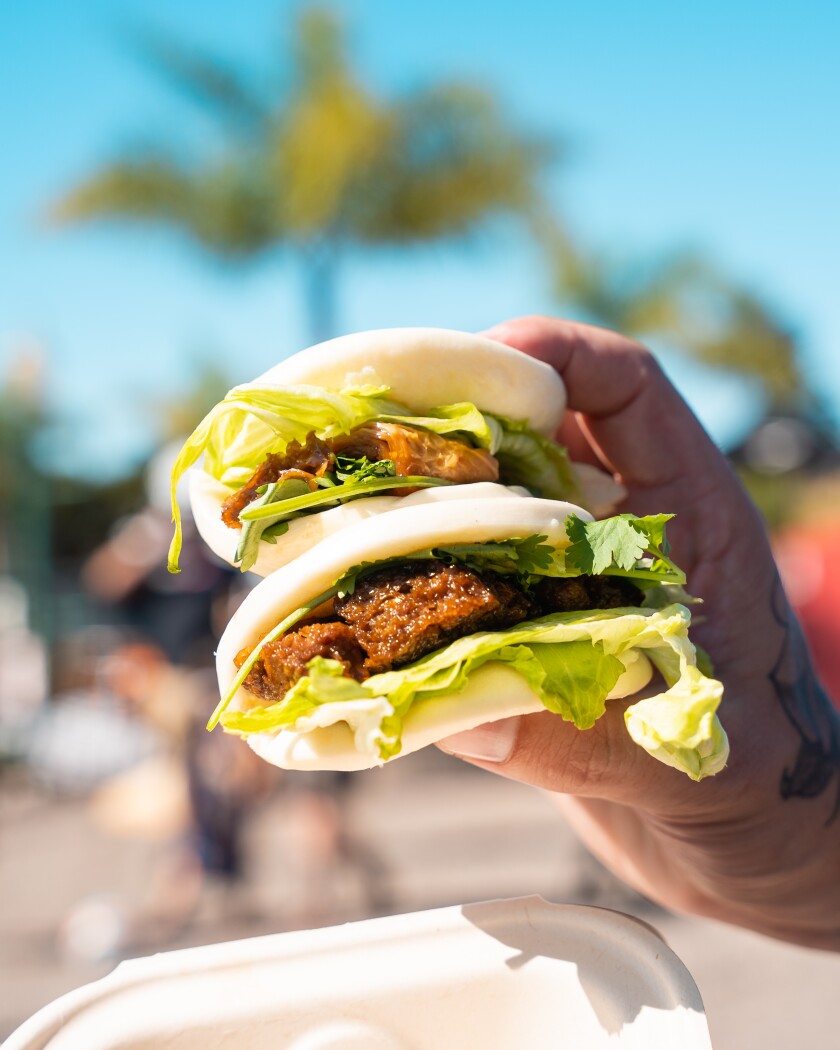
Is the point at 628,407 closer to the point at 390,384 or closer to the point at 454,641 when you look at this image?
the point at 390,384

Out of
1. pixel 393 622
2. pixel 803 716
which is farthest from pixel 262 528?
pixel 803 716

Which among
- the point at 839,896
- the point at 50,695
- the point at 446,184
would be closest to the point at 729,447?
the point at 446,184

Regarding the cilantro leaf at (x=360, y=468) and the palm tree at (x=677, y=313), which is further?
the palm tree at (x=677, y=313)

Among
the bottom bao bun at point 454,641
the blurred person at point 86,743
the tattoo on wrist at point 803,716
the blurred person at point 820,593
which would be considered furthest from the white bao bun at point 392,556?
the blurred person at point 86,743

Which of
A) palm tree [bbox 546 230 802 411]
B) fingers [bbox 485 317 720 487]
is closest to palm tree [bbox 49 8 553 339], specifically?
palm tree [bbox 546 230 802 411]

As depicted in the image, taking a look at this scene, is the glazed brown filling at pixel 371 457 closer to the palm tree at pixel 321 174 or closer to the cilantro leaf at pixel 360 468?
the cilantro leaf at pixel 360 468

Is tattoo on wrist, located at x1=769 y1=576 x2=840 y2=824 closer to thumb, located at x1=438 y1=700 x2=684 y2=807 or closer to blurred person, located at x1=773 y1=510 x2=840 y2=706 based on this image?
thumb, located at x1=438 y1=700 x2=684 y2=807

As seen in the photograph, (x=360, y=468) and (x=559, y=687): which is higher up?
(x=360, y=468)
